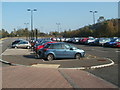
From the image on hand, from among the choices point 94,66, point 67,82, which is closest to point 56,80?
point 67,82

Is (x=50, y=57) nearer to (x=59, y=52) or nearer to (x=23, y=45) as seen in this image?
(x=59, y=52)

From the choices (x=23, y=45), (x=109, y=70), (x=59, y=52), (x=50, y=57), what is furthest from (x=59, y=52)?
(x=23, y=45)

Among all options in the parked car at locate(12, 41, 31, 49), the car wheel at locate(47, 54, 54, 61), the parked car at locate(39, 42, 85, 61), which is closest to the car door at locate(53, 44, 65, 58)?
the parked car at locate(39, 42, 85, 61)

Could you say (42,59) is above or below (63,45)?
below

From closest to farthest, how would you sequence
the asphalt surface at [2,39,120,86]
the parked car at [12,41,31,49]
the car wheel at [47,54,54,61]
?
the asphalt surface at [2,39,120,86]
the car wheel at [47,54,54,61]
the parked car at [12,41,31,49]

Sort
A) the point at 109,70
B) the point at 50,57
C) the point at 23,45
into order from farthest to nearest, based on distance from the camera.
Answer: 1. the point at 23,45
2. the point at 50,57
3. the point at 109,70

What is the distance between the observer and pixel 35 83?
9141 mm

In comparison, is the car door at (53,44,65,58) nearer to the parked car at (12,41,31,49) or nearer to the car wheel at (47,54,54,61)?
the car wheel at (47,54,54,61)

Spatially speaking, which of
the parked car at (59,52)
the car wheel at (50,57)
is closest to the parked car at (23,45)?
the parked car at (59,52)

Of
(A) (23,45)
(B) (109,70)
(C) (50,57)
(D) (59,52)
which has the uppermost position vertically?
(D) (59,52)

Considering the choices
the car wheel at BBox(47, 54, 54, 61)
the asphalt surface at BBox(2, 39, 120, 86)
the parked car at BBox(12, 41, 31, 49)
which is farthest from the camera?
Answer: the parked car at BBox(12, 41, 31, 49)

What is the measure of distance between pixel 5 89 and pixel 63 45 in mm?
10759

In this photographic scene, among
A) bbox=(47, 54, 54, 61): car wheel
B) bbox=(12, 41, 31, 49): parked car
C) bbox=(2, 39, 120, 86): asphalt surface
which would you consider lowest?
bbox=(2, 39, 120, 86): asphalt surface

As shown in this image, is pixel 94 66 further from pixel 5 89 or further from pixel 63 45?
pixel 5 89
